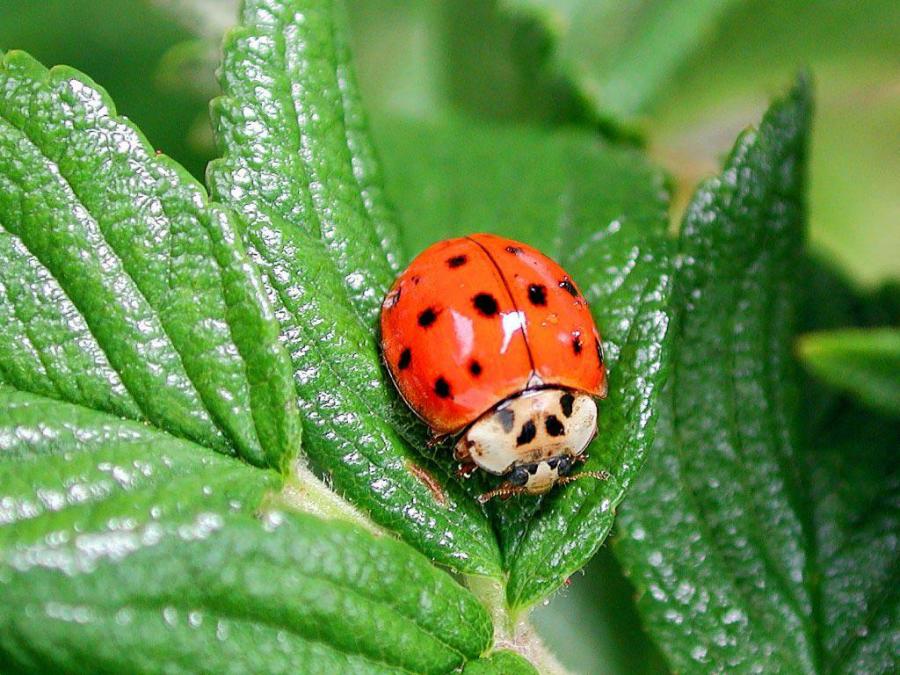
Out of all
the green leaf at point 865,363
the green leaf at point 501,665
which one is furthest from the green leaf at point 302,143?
the green leaf at point 865,363

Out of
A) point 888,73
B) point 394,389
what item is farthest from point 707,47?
point 394,389

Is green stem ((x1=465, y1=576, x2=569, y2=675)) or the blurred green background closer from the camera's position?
green stem ((x1=465, y1=576, x2=569, y2=675))

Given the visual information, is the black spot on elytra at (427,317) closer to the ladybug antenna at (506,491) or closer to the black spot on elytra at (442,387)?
the black spot on elytra at (442,387)

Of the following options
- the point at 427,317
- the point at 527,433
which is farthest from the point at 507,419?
the point at 427,317

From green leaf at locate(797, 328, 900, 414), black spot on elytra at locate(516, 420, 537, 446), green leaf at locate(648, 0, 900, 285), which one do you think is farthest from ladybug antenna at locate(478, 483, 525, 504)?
green leaf at locate(648, 0, 900, 285)

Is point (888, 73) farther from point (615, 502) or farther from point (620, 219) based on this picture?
point (615, 502)

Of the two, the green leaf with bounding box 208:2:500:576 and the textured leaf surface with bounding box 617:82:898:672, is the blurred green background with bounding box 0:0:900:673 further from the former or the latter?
the green leaf with bounding box 208:2:500:576
